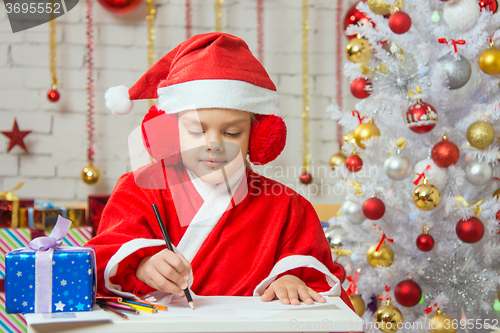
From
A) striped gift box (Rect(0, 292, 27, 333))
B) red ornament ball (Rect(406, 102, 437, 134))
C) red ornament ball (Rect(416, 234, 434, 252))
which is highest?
red ornament ball (Rect(406, 102, 437, 134))

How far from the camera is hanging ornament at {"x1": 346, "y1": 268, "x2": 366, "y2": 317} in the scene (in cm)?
156

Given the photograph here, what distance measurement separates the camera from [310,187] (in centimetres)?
209

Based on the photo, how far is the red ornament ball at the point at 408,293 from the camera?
1411 mm

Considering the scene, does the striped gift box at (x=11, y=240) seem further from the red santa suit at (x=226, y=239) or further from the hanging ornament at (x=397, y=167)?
the hanging ornament at (x=397, y=167)

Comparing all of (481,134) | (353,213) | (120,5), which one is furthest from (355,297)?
(120,5)

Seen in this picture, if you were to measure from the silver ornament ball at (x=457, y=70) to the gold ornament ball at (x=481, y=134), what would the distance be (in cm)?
14

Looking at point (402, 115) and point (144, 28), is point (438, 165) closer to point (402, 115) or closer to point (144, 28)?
point (402, 115)

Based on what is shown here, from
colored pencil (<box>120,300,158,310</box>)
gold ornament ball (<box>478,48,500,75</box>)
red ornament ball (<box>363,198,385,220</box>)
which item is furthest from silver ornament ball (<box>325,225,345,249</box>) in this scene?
colored pencil (<box>120,300,158,310</box>)

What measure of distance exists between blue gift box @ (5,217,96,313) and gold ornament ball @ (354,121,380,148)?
1067 millimetres

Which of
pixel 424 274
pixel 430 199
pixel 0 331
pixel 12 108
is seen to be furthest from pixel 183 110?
pixel 12 108

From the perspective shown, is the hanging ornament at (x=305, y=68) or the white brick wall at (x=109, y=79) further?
the hanging ornament at (x=305, y=68)

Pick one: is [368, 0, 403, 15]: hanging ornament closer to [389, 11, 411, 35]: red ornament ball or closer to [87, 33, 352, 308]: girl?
[389, 11, 411, 35]: red ornament ball

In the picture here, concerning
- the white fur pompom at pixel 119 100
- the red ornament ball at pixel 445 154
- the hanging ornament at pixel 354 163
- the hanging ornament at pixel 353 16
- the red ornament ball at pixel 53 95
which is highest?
the hanging ornament at pixel 353 16

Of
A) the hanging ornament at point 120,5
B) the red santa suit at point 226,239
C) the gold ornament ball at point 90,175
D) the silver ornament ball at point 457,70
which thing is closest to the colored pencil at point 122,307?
the red santa suit at point 226,239
